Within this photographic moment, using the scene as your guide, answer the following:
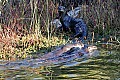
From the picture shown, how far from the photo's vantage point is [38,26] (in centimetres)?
874

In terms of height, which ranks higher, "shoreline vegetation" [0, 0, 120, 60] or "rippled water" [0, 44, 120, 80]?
"shoreline vegetation" [0, 0, 120, 60]

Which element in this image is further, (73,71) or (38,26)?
(38,26)

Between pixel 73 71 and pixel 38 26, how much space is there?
9.89 feet

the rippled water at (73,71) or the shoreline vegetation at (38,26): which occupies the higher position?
the shoreline vegetation at (38,26)

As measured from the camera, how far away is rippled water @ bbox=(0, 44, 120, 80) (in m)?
5.56

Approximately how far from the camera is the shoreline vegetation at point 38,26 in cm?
828

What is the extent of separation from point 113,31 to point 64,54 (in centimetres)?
309

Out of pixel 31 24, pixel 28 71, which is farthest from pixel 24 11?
pixel 28 71

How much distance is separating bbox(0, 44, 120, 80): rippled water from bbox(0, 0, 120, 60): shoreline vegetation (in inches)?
51.1

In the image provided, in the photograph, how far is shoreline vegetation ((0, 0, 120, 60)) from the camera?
326 inches

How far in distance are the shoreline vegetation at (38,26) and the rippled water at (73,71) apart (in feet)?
4.26

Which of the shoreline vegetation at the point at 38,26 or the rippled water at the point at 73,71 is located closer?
the rippled water at the point at 73,71

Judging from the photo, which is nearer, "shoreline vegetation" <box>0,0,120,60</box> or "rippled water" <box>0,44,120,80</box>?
"rippled water" <box>0,44,120,80</box>

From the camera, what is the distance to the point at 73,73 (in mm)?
5836
